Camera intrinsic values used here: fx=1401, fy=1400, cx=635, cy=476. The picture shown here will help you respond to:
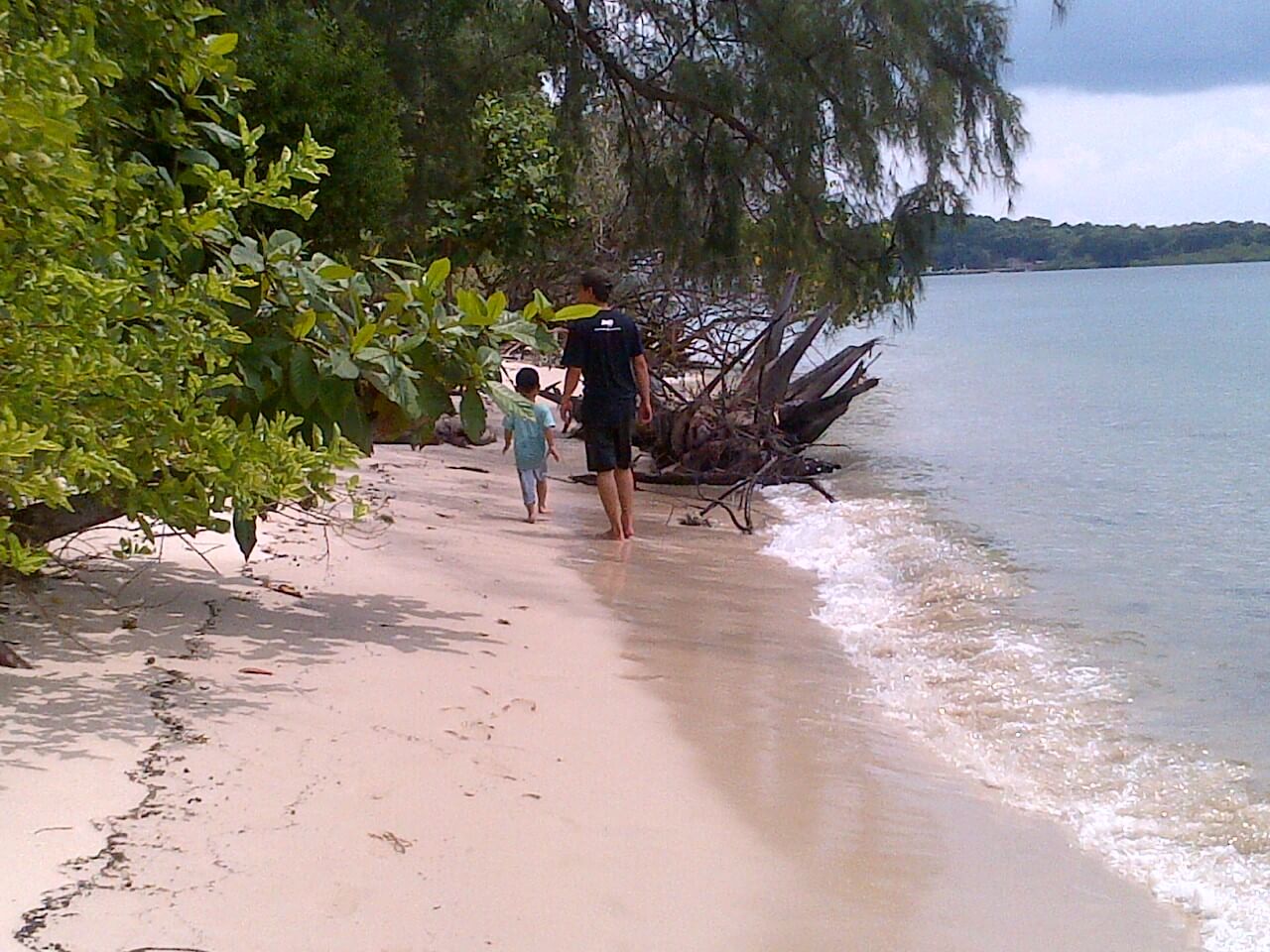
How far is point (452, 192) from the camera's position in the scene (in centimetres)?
1213

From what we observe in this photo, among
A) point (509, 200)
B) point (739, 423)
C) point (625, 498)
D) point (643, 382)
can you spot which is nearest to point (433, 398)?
point (643, 382)

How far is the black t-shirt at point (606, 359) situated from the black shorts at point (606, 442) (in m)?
0.07

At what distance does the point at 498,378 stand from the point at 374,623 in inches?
50.8

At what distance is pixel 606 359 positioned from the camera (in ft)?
28.2

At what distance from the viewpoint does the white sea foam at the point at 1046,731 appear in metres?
4.38

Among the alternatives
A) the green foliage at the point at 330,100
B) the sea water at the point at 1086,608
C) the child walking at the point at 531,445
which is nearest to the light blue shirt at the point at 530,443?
the child walking at the point at 531,445

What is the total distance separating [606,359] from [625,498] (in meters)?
1.09

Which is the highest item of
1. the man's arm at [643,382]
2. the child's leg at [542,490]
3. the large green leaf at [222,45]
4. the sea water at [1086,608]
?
the large green leaf at [222,45]

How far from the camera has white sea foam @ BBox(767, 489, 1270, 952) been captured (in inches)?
172

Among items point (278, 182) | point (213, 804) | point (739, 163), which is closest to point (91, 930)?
point (213, 804)

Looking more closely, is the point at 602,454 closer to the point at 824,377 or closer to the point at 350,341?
the point at 350,341

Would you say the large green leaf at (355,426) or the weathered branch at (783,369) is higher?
the large green leaf at (355,426)

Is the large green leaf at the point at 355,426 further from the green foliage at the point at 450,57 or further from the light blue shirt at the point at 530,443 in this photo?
the light blue shirt at the point at 530,443

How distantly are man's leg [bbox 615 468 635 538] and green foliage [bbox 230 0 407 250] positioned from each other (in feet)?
7.32
